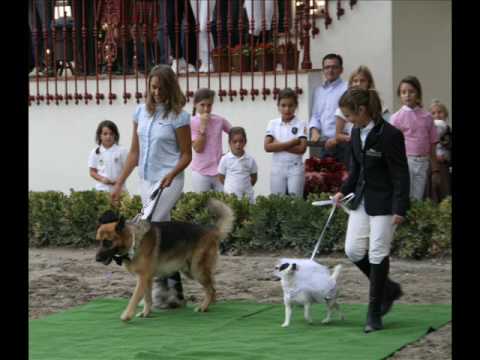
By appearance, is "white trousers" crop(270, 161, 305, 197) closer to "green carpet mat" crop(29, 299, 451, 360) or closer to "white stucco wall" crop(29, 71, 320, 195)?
"white stucco wall" crop(29, 71, 320, 195)

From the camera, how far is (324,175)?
40.4ft

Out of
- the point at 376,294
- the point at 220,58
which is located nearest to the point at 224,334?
the point at 376,294

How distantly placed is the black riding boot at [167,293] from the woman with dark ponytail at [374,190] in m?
1.81

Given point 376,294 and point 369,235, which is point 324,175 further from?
point 376,294

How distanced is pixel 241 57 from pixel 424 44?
112 inches

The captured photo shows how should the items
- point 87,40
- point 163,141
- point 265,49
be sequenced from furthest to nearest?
point 87,40 < point 265,49 < point 163,141

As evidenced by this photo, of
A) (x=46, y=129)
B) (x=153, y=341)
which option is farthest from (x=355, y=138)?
(x=46, y=129)

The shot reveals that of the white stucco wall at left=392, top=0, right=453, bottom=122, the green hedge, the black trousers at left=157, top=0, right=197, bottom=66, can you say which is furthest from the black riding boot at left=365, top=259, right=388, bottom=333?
the black trousers at left=157, top=0, right=197, bottom=66

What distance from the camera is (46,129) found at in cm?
1538

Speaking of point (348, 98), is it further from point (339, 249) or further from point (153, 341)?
point (339, 249)

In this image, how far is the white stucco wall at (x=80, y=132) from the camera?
13.8 meters

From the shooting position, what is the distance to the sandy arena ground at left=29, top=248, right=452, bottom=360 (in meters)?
9.07

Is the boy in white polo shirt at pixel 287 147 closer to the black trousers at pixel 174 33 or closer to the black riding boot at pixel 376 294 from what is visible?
the black trousers at pixel 174 33
